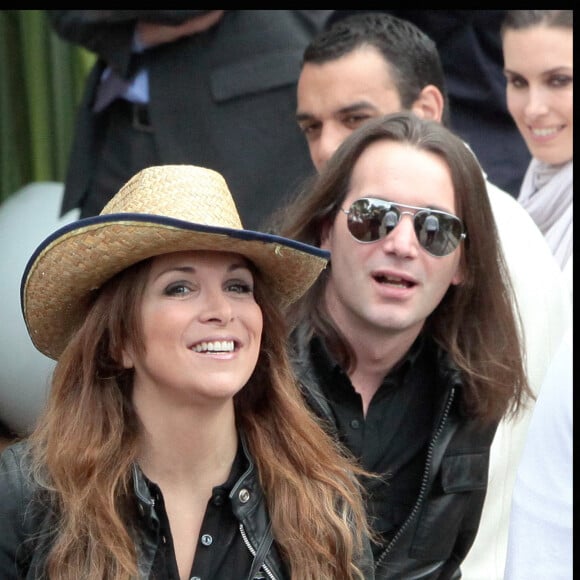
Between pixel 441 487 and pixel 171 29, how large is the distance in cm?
199

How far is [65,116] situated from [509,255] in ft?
9.67

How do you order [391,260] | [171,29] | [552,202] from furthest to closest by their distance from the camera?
[171,29] → [552,202] → [391,260]

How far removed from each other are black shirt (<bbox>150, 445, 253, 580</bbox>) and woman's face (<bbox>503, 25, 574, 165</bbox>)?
1.91m

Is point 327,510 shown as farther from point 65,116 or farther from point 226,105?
point 65,116

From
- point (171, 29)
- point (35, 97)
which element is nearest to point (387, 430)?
point (171, 29)

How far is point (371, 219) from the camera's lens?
354cm

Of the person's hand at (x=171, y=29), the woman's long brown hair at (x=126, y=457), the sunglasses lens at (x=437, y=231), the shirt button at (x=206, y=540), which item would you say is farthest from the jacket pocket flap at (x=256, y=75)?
the shirt button at (x=206, y=540)

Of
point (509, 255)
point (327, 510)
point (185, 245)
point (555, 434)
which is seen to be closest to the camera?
point (555, 434)

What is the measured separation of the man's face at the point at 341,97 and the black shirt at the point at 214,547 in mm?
1559

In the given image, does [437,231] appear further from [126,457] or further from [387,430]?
[126,457]

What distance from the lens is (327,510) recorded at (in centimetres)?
305

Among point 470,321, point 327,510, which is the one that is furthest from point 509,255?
point 327,510

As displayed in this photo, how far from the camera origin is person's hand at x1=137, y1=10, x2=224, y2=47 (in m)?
4.70

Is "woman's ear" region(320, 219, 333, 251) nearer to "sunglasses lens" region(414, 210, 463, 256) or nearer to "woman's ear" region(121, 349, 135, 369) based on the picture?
"sunglasses lens" region(414, 210, 463, 256)
